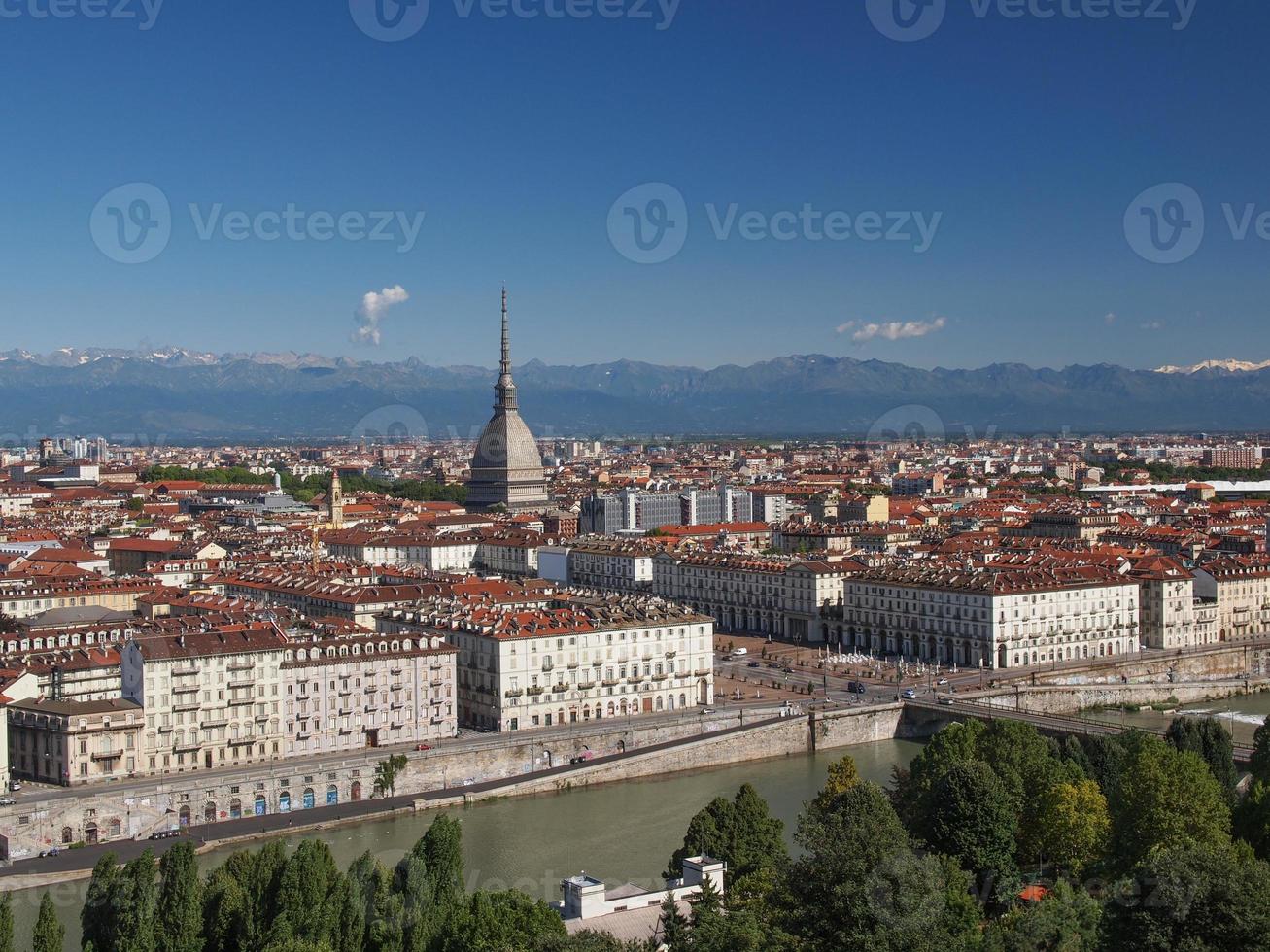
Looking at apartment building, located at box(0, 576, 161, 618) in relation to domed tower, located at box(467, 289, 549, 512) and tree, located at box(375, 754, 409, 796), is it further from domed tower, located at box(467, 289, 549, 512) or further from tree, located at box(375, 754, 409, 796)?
domed tower, located at box(467, 289, 549, 512)

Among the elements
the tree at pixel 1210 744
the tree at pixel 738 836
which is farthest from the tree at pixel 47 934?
the tree at pixel 1210 744

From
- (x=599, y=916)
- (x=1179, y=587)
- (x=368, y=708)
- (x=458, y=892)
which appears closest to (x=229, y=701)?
(x=368, y=708)

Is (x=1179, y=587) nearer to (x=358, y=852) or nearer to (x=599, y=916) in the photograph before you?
(x=358, y=852)

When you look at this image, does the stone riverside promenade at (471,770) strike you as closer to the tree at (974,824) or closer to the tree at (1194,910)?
the tree at (974,824)

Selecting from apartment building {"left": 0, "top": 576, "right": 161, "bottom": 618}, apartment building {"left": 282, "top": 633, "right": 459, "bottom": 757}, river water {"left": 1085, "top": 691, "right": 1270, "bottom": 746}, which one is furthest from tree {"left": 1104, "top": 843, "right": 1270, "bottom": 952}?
apartment building {"left": 0, "top": 576, "right": 161, "bottom": 618}

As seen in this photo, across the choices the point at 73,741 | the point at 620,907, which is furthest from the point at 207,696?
the point at 620,907

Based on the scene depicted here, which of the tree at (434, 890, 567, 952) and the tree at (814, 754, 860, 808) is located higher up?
the tree at (434, 890, 567, 952)
